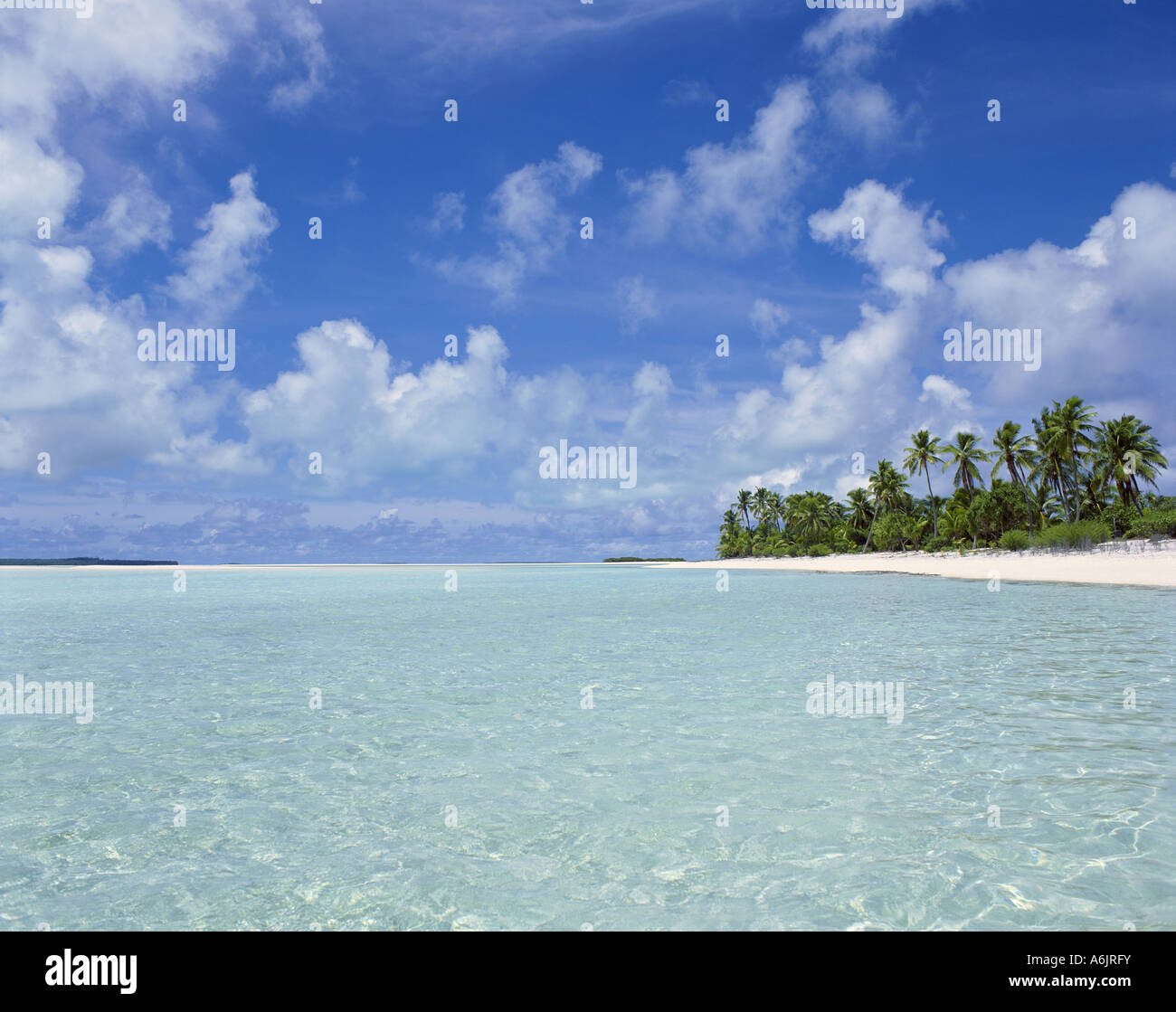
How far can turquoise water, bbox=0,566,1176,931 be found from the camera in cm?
516

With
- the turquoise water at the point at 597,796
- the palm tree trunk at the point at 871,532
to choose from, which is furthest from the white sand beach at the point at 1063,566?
the turquoise water at the point at 597,796

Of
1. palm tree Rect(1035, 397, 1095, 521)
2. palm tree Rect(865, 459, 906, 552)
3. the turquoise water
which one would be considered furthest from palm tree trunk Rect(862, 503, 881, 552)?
the turquoise water

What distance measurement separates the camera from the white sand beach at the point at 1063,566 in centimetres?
4350

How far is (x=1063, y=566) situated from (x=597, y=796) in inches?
2166

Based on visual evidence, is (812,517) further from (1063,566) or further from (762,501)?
(1063,566)

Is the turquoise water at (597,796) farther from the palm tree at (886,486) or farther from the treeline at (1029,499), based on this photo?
the palm tree at (886,486)

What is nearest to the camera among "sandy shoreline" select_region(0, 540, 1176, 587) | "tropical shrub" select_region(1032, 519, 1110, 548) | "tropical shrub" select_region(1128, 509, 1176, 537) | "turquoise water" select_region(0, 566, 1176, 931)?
"turquoise water" select_region(0, 566, 1176, 931)

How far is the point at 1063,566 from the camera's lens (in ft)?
167

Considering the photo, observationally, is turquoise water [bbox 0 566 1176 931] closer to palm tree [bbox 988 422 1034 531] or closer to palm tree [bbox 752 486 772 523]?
palm tree [bbox 988 422 1034 531]

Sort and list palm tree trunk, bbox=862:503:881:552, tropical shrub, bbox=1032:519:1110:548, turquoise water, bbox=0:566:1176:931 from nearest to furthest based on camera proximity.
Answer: turquoise water, bbox=0:566:1176:931
tropical shrub, bbox=1032:519:1110:548
palm tree trunk, bbox=862:503:881:552

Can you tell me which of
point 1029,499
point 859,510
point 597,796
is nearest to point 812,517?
point 859,510

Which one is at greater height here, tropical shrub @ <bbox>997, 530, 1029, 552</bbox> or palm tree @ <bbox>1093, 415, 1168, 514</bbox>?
palm tree @ <bbox>1093, 415, 1168, 514</bbox>

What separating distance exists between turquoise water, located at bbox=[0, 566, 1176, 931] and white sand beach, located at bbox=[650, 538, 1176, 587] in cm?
3296
